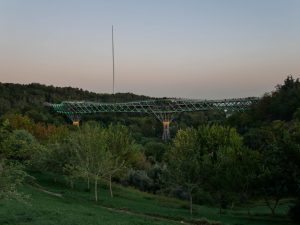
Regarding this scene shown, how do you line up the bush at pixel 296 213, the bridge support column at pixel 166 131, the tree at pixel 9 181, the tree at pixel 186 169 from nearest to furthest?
the tree at pixel 9 181, the bush at pixel 296 213, the tree at pixel 186 169, the bridge support column at pixel 166 131

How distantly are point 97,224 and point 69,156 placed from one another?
32576 mm

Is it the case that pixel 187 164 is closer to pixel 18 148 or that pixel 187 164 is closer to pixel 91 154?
pixel 91 154

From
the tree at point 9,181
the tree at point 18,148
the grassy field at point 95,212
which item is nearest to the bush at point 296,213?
the grassy field at point 95,212

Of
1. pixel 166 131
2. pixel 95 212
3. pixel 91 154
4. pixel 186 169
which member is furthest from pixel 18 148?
pixel 166 131

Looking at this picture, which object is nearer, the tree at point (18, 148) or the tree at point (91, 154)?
the tree at point (91, 154)

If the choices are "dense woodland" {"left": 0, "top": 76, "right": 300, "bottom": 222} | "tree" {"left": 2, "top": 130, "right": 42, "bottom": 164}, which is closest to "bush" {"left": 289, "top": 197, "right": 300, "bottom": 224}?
"dense woodland" {"left": 0, "top": 76, "right": 300, "bottom": 222}

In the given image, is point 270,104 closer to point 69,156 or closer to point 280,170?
point 69,156

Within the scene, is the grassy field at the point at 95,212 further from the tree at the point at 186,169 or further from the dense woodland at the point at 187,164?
the tree at the point at 186,169

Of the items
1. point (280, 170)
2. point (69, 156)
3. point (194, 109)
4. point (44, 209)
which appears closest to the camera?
point (44, 209)

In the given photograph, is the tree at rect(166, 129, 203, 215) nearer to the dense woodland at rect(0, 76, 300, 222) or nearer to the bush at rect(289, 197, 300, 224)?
the dense woodland at rect(0, 76, 300, 222)

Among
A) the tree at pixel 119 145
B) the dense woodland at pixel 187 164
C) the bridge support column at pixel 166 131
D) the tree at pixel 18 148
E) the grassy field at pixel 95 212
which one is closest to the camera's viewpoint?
the grassy field at pixel 95 212

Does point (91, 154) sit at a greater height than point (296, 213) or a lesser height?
greater

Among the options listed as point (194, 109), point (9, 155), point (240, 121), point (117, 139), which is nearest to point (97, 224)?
point (117, 139)

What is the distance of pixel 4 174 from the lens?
869 inches
